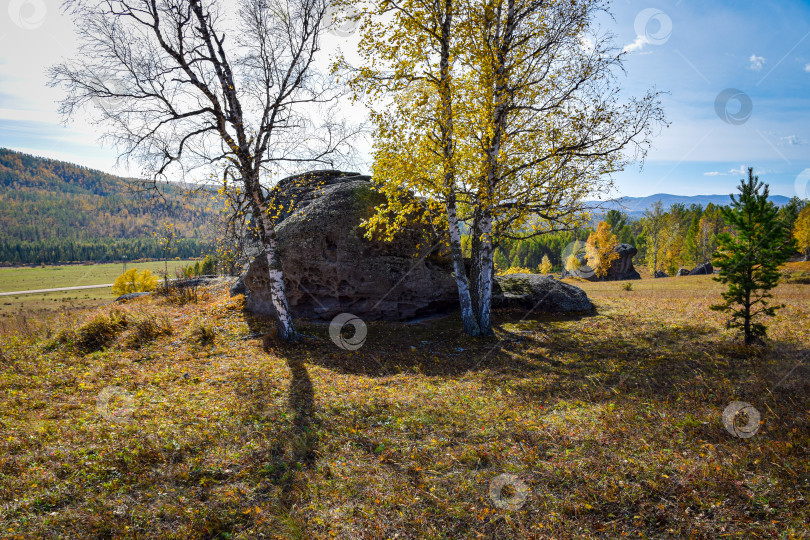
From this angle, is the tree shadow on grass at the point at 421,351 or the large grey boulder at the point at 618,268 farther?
the large grey boulder at the point at 618,268

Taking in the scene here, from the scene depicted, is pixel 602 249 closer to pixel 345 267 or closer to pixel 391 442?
pixel 345 267

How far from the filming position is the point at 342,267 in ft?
48.4

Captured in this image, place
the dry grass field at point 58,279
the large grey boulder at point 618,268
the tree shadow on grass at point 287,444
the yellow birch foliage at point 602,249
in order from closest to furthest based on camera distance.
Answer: the tree shadow on grass at point 287,444, the yellow birch foliage at point 602,249, the large grey boulder at point 618,268, the dry grass field at point 58,279

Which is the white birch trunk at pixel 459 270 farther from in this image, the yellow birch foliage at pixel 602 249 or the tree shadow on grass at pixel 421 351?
the yellow birch foliage at pixel 602 249

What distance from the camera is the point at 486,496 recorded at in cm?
507

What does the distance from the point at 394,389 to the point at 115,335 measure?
8969 millimetres

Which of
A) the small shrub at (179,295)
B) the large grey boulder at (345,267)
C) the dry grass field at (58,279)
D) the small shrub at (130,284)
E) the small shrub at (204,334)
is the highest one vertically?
the large grey boulder at (345,267)

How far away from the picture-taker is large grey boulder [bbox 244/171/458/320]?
48.7 ft

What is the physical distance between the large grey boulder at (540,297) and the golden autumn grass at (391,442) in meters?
6.51

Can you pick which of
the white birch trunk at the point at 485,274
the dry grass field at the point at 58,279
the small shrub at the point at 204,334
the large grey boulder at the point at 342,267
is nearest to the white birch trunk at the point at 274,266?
the small shrub at the point at 204,334

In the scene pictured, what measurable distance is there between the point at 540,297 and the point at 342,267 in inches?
393

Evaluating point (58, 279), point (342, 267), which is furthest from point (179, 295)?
point (58, 279)

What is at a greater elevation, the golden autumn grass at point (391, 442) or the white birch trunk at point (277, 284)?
the white birch trunk at point (277, 284)

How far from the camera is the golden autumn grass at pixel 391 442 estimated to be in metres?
4.57
